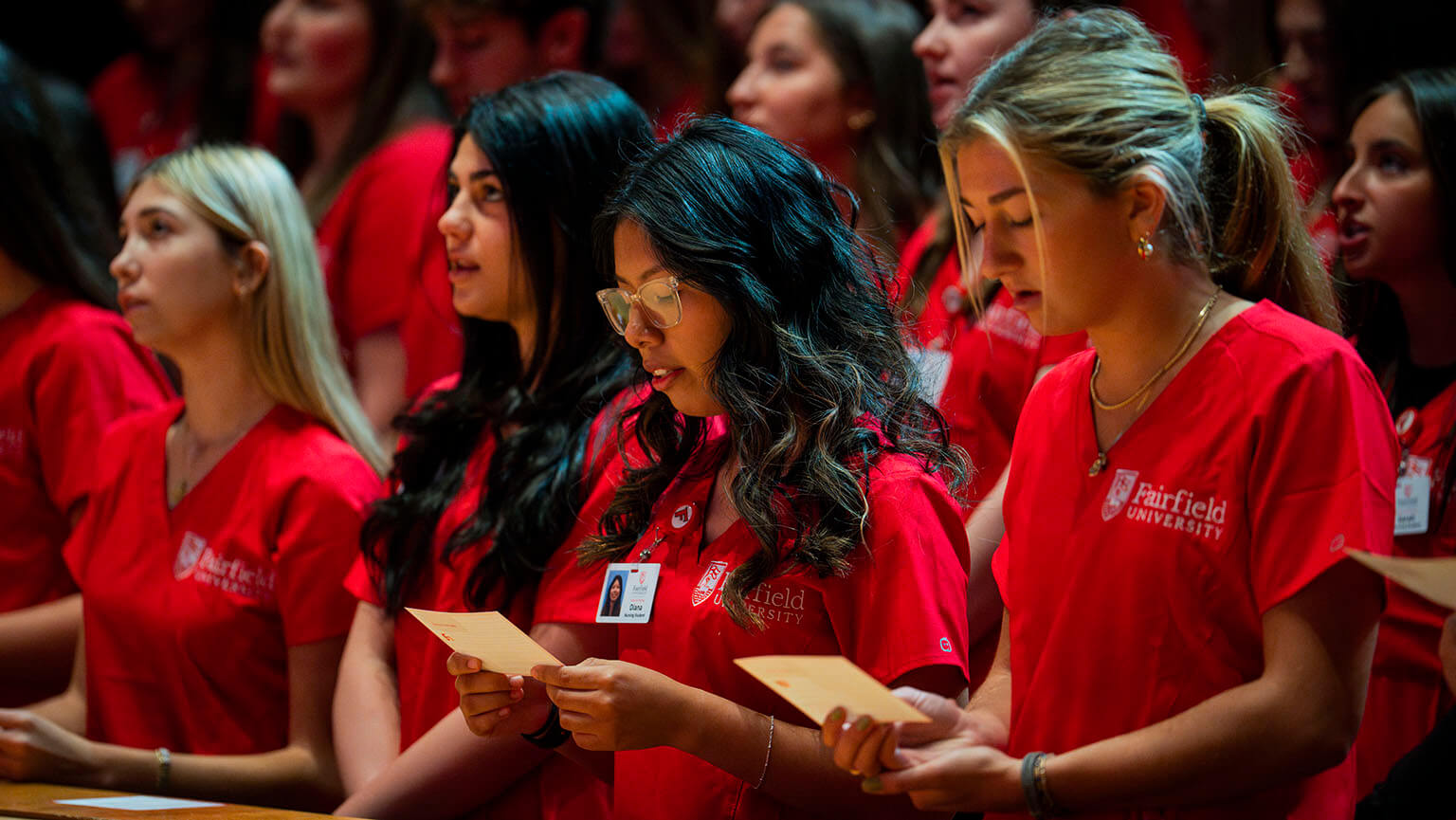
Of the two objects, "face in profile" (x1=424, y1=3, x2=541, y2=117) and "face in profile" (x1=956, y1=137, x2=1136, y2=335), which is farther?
"face in profile" (x1=424, y1=3, x2=541, y2=117)

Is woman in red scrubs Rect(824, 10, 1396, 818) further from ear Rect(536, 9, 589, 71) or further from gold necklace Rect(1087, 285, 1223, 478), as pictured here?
ear Rect(536, 9, 589, 71)

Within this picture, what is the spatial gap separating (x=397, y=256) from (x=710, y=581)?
2186 mm

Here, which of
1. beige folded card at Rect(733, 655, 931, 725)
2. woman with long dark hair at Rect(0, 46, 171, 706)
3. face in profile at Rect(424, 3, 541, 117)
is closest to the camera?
beige folded card at Rect(733, 655, 931, 725)

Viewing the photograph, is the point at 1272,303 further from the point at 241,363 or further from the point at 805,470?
the point at 241,363

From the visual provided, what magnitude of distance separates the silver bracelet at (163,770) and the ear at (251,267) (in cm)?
92

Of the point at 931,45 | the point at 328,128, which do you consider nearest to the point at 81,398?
the point at 328,128

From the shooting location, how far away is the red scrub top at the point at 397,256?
3.84 meters

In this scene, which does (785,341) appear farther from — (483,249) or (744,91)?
(744,91)

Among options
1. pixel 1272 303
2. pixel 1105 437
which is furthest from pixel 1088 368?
pixel 1272 303

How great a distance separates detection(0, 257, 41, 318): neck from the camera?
3.41 m

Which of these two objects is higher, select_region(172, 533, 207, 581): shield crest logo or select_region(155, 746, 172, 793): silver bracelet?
select_region(172, 533, 207, 581): shield crest logo

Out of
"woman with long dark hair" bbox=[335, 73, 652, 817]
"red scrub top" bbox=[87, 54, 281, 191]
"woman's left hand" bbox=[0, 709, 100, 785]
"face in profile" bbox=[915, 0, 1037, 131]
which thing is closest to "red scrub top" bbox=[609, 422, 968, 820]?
"woman with long dark hair" bbox=[335, 73, 652, 817]

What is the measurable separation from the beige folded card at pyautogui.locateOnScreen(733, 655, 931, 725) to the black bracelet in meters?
0.69

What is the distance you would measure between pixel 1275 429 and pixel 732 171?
2.64 ft
